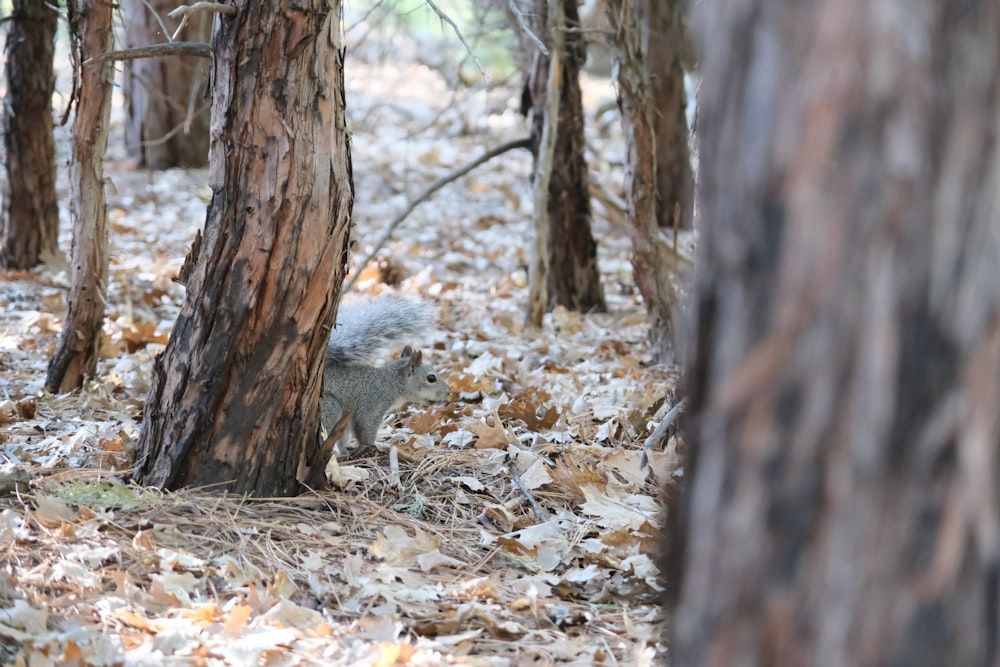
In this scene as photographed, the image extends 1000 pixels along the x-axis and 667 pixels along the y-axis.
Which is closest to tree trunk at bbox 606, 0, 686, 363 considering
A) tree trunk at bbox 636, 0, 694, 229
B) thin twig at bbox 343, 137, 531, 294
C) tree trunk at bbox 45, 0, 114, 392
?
thin twig at bbox 343, 137, 531, 294

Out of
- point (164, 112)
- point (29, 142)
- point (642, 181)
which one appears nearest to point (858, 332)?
point (642, 181)

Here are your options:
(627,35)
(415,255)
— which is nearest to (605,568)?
(627,35)

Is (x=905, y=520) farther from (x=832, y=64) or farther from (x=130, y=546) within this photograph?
(x=130, y=546)

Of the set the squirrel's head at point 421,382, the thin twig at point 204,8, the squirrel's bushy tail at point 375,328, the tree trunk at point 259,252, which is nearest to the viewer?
the thin twig at point 204,8

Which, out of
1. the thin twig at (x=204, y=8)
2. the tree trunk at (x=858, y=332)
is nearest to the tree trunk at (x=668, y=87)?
the thin twig at (x=204, y=8)

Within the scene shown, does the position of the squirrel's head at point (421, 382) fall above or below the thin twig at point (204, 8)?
below

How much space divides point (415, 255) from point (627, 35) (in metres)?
3.27

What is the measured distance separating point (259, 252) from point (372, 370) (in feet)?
5.28

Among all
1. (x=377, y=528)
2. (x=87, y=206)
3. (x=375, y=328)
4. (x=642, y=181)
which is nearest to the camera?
(x=377, y=528)

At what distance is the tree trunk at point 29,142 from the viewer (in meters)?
6.11

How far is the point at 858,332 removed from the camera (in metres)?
1.21

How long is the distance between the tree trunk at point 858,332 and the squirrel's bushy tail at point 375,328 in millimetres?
3256

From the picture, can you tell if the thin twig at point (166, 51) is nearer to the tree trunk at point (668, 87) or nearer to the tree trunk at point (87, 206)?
the tree trunk at point (87, 206)

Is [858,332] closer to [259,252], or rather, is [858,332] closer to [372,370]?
[259,252]
